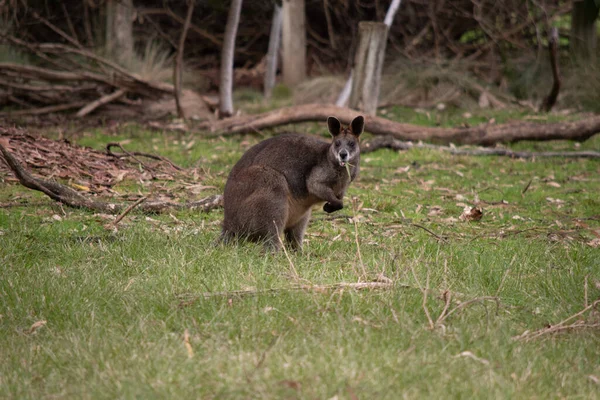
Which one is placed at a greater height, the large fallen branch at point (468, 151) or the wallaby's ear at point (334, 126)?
the wallaby's ear at point (334, 126)

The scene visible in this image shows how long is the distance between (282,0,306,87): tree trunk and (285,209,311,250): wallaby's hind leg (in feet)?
34.8

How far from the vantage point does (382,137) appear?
11.4 metres

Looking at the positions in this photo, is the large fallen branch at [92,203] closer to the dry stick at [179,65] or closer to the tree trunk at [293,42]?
the dry stick at [179,65]

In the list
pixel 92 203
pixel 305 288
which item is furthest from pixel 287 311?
pixel 92 203

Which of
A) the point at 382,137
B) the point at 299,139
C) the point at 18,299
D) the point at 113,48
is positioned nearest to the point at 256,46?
the point at 113,48

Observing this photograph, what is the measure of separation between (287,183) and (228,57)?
756 centimetres

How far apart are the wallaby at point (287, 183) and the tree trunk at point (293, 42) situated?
34.1ft

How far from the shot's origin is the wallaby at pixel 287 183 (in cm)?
589

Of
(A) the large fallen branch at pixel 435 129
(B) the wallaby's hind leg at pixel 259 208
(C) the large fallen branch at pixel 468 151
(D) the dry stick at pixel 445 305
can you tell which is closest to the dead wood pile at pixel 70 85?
(A) the large fallen branch at pixel 435 129

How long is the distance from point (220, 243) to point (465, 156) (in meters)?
6.03

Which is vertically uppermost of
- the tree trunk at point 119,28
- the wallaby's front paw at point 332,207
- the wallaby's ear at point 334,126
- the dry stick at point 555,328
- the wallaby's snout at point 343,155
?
the tree trunk at point 119,28

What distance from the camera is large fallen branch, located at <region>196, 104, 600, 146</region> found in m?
11.4

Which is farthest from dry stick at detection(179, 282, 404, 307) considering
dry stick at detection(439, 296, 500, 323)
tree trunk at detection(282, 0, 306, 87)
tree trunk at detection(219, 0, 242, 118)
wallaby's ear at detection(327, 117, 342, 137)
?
tree trunk at detection(282, 0, 306, 87)

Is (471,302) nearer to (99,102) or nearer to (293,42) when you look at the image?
(99,102)
